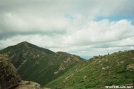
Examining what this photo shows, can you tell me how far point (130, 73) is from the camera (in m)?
79.8

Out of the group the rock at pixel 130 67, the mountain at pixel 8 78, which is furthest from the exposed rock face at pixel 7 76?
the rock at pixel 130 67

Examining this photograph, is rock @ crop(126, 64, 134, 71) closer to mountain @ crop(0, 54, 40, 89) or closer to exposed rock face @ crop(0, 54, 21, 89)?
mountain @ crop(0, 54, 40, 89)

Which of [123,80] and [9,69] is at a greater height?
[9,69]

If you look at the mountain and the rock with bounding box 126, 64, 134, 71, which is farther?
the rock with bounding box 126, 64, 134, 71

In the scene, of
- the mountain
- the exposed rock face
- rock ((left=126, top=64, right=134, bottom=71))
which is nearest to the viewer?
the exposed rock face

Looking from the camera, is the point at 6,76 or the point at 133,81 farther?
the point at 133,81

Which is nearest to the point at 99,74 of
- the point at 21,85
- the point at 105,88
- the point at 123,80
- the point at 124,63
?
the point at 124,63

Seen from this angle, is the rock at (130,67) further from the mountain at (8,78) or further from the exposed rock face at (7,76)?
the exposed rock face at (7,76)

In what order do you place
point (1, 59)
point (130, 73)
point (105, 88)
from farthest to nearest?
point (130, 73) < point (105, 88) < point (1, 59)

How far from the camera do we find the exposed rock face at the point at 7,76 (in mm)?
47287

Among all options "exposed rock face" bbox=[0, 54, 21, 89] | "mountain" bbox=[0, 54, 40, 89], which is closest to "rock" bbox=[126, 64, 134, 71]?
"mountain" bbox=[0, 54, 40, 89]

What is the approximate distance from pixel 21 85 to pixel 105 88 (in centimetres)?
3026

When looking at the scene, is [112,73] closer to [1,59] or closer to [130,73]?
[130,73]

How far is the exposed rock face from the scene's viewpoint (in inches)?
1862
